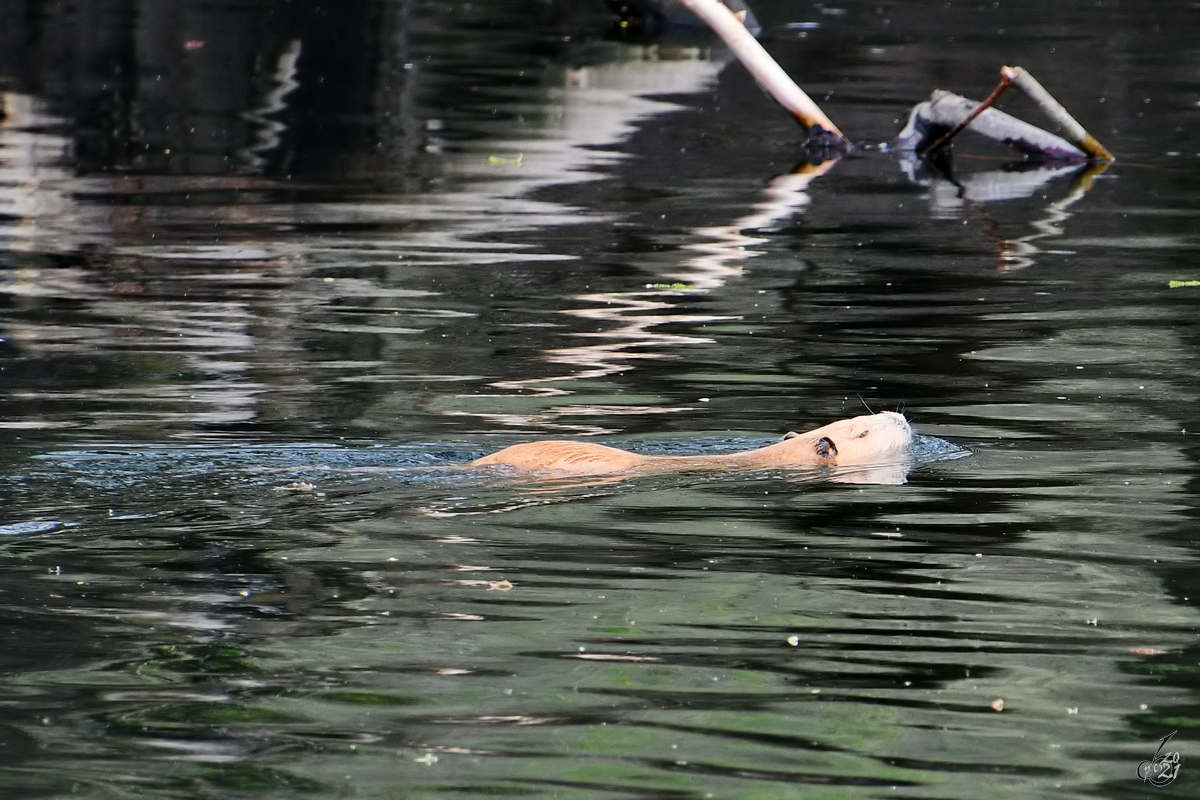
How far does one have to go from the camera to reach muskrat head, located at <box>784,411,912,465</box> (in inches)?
384

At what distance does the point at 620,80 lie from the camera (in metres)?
27.6

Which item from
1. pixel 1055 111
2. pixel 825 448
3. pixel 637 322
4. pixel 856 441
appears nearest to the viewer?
pixel 825 448

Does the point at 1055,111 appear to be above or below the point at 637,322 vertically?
above

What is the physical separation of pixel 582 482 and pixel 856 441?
148 centimetres

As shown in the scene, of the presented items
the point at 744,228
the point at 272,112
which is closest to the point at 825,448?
the point at 744,228

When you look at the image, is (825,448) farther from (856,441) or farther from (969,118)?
(969,118)

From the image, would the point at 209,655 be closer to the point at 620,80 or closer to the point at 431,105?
the point at 431,105

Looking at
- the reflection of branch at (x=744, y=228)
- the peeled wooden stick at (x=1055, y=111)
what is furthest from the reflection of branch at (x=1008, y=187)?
the reflection of branch at (x=744, y=228)

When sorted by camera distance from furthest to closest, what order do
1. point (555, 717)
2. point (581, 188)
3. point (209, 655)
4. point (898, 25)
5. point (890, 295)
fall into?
point (898, 25)
point (581, 188)
point (890, 295)
point (209, 655)
point (555, 717)

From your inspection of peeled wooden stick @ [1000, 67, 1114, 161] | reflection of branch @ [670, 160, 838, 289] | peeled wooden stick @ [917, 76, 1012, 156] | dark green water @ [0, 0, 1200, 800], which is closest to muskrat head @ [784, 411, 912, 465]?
dark green water @ [0, 0, 1200, 800]

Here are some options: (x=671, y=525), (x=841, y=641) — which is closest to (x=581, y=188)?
(x=671, y=525)

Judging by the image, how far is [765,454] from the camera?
977 centimetres

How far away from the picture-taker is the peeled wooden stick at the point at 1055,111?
62.6ft

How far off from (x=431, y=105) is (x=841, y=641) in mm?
19341
